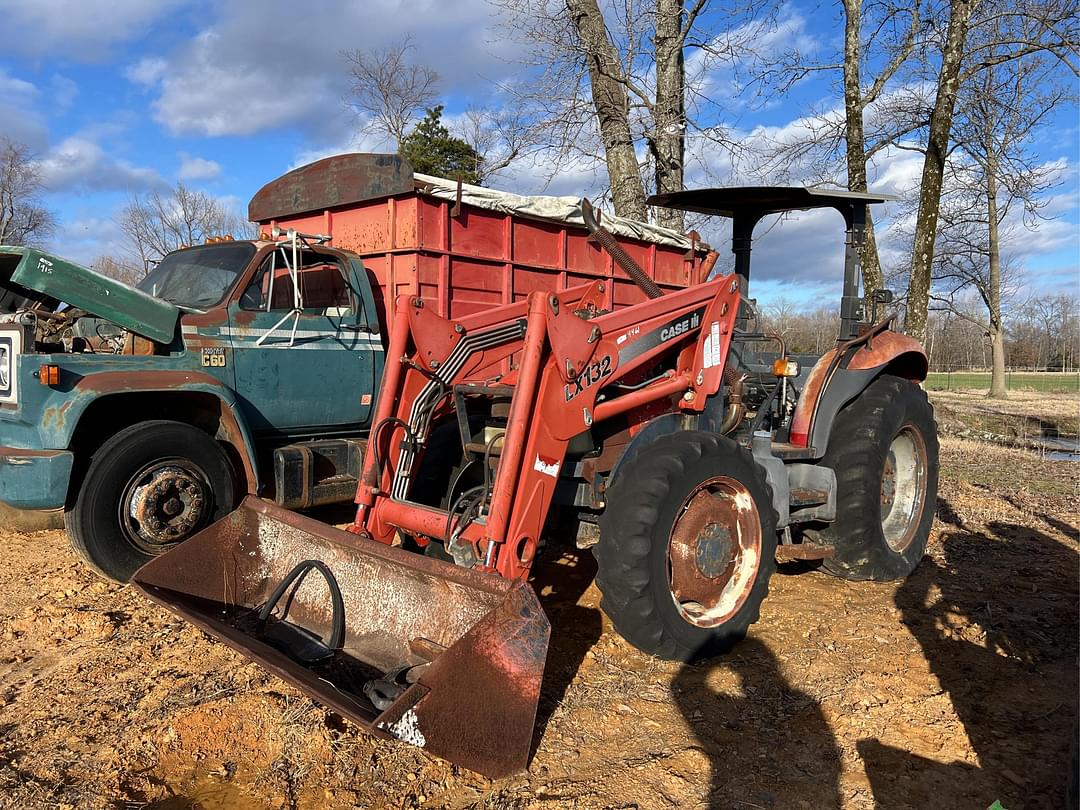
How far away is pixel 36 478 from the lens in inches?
180

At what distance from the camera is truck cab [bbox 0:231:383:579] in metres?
4.73

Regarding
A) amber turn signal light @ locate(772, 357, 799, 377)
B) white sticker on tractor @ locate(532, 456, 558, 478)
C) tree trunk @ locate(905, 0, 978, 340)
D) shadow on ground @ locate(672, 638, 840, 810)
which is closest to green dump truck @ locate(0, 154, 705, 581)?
amber turn signal light @ locate(772, 357, 799, 377)

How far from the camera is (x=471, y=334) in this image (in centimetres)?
419

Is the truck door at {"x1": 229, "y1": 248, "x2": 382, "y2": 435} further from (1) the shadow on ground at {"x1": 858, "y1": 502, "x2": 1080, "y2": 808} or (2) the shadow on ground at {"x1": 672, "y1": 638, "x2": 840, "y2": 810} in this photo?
(1) the shadow on ground at {"x1": 858, "y1": 502, "x2": 1080, "y2": 808}

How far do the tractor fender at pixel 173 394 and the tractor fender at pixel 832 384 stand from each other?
3727 millimetres


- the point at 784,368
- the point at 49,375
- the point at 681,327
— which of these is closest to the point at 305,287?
the point at 49,375

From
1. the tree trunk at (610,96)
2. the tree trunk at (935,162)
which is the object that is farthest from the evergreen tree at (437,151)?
the tree trunk at (935,162)

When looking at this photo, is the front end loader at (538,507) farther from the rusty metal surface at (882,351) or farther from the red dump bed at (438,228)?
the red dump bed at (438,228)

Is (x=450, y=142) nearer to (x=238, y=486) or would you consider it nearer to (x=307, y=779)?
(x=238, y=486)

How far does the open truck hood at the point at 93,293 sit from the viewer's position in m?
4.89

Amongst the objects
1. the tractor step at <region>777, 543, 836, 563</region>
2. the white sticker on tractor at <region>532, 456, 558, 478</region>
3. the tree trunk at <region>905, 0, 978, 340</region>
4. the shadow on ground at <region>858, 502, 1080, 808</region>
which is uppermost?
the tree trunk at <region>905, 0, 978, 340</region>

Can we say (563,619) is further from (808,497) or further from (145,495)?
(145,495)

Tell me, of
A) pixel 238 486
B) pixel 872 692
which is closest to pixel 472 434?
pixel 238 486

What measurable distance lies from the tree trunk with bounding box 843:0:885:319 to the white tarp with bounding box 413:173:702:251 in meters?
4.56
